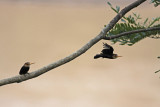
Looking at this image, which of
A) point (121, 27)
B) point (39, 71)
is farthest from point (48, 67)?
point (121, 27)

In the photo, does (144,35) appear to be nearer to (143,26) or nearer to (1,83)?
(143,26)

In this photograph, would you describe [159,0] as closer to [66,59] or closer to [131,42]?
[131,42]

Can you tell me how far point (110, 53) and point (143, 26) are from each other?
0.13m

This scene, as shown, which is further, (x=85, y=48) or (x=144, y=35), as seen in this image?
(x=144, y=35)

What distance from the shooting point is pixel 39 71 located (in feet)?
0.95

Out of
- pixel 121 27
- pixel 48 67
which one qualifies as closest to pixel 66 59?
pixel 48 67

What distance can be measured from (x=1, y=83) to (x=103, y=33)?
0.44 feet

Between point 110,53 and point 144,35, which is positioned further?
point 144,35

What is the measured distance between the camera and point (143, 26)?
0.44 m

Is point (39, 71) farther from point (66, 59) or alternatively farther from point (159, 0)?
point (159, 0)

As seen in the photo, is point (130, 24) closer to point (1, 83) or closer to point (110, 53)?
point (110, 53)

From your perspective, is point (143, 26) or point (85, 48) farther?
point (143, 26)

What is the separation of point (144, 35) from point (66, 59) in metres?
0.19

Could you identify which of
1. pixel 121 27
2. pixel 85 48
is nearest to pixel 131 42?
pixel 121 27
